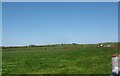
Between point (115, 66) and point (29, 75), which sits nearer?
point (115, 66)

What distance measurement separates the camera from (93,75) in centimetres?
1975

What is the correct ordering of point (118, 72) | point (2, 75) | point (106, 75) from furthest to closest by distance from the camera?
point (2, 75) < point (106, 75) < point (118, 72)

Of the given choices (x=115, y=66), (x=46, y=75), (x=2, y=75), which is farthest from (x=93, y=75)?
(x=115, y=66)

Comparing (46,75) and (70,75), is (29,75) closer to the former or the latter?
(46,75)

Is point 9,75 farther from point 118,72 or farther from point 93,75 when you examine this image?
point 118,72

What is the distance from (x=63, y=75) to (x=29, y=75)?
7.55ft

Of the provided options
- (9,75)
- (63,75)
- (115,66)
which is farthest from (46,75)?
(115,66)

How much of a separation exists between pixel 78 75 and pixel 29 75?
3.31 m

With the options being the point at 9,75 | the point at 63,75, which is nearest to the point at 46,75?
the point at 63,75

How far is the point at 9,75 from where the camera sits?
827 inches

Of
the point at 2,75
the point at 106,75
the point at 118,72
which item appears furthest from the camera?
the point at 2,75

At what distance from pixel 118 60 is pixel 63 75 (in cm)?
890

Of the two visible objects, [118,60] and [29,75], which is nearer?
[118,60]

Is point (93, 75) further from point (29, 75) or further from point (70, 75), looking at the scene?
Answer: point (29, 75)
